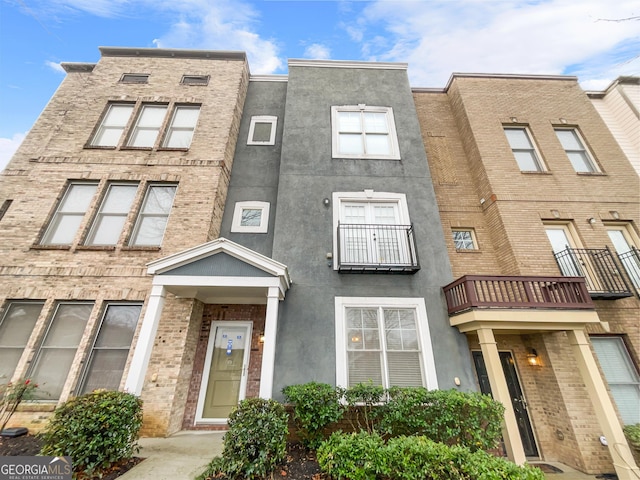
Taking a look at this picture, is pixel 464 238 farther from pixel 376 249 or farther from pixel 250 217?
pixel 250 217

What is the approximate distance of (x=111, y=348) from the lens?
205 inches

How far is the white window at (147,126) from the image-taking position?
7430mm

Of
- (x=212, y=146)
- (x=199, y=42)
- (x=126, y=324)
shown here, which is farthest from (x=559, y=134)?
(x=126, y=324)

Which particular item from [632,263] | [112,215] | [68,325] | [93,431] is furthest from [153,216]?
[632,263]

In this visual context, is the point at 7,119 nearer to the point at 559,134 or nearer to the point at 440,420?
the point at 440,420

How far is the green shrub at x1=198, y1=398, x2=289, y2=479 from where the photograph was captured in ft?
10.6

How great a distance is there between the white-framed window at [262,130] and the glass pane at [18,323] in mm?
6715

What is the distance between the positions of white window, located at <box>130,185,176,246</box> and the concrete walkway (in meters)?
4.11

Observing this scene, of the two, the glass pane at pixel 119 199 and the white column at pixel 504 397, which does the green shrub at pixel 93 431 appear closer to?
the glass pane at pixel 119 199

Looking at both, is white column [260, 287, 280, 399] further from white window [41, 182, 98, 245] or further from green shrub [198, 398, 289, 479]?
white window [41, 182, 98, 245]

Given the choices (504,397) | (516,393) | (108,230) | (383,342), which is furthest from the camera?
(108,230)

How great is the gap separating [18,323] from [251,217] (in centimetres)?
544

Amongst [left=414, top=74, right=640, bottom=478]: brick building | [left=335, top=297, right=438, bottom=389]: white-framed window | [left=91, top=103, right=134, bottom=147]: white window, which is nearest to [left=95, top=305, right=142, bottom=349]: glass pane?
[left=335, top=297, right=438, bottom=389]: white-framed window

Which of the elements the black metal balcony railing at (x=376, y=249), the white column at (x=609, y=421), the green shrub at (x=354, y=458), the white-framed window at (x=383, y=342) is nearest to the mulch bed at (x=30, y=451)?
the green shrub at (x=354, y=458)
